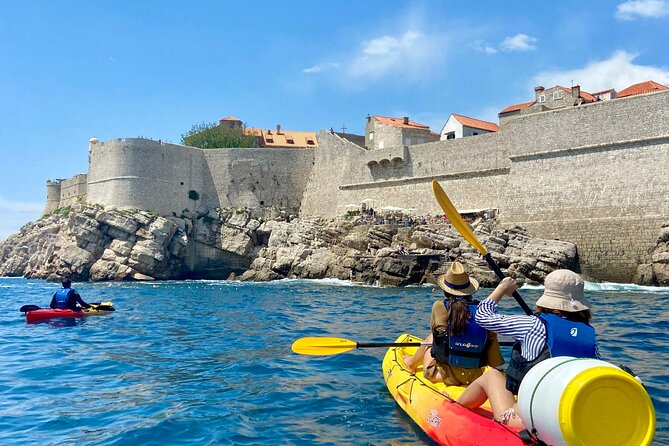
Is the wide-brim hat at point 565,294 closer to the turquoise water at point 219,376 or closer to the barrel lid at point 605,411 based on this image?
the barrel lid at point 605,411

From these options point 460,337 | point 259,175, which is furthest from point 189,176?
point 460,337

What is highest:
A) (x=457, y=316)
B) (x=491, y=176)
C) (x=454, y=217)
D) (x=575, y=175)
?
(x=491, y=176)

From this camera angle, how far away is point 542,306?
4102mm

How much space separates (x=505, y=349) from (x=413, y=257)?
16.3 metres

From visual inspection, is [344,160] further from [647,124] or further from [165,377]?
[165,377]

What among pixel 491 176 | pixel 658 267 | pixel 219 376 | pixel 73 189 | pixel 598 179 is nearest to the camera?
pixel 219 376

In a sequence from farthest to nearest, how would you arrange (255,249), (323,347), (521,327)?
1. (255,249)
2. (323,347)
3. (521,327)

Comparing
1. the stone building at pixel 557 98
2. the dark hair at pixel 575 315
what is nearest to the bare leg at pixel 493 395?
the dark hair at pixel 575 315

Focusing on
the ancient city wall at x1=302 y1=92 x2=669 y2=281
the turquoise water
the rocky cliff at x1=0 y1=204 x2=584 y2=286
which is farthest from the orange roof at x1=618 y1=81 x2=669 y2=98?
the turquoise water

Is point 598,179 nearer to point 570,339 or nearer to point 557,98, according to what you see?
point 557,98

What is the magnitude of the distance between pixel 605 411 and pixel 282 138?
48.2 metres

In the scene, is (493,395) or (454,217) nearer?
(493,395)

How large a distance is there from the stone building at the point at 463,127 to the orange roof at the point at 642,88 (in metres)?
8.02

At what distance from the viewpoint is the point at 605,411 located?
10.6 feet
